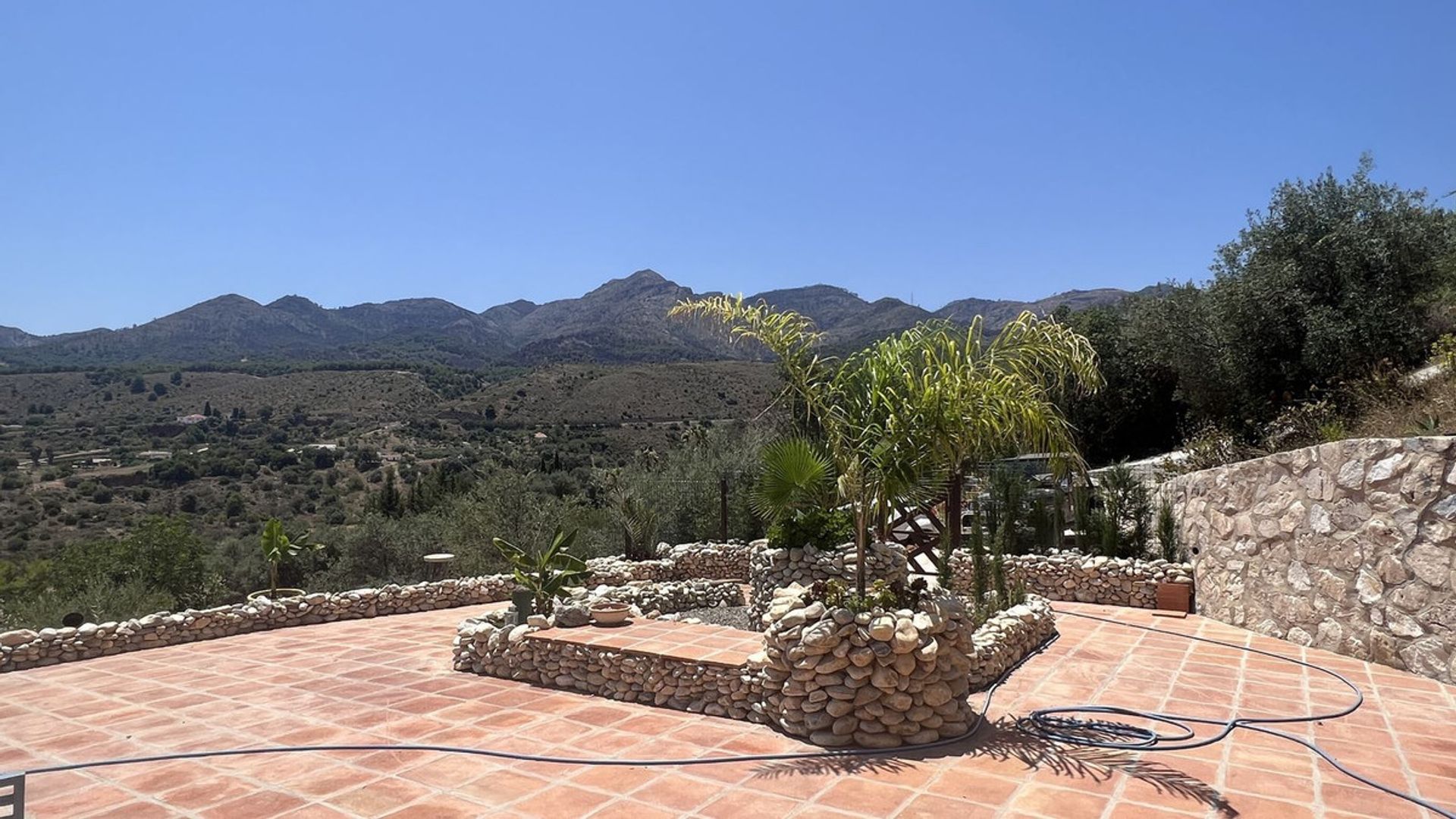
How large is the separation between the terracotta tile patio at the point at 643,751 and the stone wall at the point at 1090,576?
231 centimetres

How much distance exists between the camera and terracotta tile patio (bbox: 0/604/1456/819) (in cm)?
474

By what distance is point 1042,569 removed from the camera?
1176 cm

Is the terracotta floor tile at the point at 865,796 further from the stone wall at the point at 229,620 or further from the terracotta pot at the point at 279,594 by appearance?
the terracotta pot at the point at 279,594

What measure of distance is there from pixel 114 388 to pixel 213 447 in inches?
610

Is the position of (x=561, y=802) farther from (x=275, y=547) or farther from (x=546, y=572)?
(x=275, y=547)

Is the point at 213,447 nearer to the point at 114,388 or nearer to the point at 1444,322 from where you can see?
the point at 114,388

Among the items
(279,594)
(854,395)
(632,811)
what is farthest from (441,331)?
(632,811)

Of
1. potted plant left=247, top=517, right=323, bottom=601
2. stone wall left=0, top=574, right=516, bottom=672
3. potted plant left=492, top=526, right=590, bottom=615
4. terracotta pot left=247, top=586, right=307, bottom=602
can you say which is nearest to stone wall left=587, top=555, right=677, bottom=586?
stone wall left=0, top=574, right=516, bottom=672

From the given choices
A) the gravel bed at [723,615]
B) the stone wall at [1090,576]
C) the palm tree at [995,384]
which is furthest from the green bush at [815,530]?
the palm tree at [995,384]

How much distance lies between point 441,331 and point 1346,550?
285 feet

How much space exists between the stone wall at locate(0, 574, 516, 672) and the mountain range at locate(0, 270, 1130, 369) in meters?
37.8

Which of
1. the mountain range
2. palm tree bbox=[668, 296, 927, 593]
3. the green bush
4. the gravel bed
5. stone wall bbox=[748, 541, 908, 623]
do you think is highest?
the mountain range

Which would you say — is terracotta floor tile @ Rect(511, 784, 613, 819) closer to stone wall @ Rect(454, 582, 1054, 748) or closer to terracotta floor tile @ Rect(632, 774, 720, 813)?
terracotta floor tile @ Rect(632, 774, 720, 813)

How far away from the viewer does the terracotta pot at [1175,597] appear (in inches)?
411
